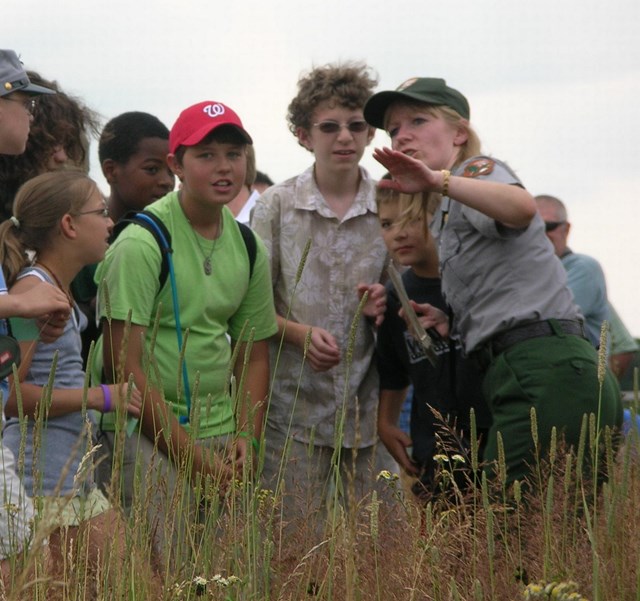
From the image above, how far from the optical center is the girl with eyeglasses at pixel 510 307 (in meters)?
3.68

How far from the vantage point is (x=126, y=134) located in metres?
5.41

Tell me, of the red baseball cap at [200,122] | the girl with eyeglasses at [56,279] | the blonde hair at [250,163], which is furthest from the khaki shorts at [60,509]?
the blonde hair at [250,163]

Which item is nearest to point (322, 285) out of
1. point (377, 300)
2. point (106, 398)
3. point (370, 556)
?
point (377, 300)

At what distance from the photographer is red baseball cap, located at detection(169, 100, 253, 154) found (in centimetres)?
473

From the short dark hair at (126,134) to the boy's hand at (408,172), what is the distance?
192 cm

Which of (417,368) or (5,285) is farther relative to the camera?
(417,368)

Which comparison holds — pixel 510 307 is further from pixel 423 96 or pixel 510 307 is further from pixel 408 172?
pixel 423 96

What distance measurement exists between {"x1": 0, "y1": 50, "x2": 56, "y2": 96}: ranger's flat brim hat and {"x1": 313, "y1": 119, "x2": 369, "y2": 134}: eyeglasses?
59.6 inches

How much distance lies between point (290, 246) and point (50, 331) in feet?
5.09

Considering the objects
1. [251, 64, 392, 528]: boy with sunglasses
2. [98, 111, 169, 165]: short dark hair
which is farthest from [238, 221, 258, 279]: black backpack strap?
[98, 111, 169, 165]: short dark hair

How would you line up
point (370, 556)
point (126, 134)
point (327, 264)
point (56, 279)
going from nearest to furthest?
point (370, 556) → point (56, 279) → point (327, 264) → point (126, 134)

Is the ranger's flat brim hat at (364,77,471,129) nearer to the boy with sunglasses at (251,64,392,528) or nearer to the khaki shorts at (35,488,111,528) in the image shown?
the boy with sunglasses at (251,64,392,528)

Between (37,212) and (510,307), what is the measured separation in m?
1.69

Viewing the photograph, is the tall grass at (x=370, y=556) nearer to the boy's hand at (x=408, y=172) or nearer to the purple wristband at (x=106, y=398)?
the purple wristband at (x=106, y=398)
